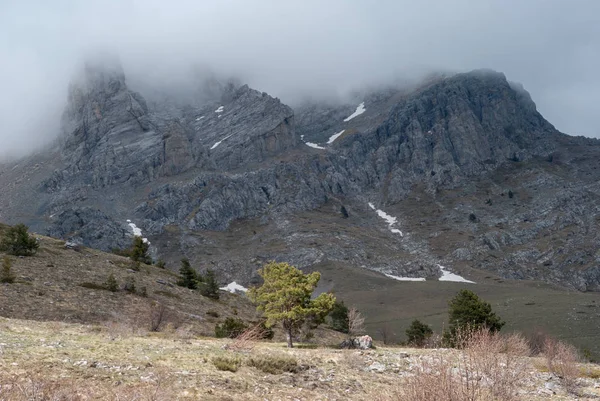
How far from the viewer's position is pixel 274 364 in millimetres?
15898

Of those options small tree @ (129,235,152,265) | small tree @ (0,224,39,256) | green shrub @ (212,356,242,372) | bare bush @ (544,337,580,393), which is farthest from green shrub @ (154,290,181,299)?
bare bush @ (544,337,580,393)

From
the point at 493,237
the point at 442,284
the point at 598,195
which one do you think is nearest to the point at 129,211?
the point at 442,284

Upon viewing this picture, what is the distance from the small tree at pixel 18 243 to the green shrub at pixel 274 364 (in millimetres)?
42312

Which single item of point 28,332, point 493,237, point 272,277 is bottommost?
point 28,332

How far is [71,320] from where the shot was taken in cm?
3111

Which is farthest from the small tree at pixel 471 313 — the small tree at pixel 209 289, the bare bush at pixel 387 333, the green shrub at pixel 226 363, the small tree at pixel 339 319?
the green shrub at pixel 226 363

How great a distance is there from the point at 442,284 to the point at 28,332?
411 feet

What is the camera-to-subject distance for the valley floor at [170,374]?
10.5 m

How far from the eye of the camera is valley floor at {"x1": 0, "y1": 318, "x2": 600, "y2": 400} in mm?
10462

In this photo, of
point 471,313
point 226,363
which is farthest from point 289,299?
point 471,313

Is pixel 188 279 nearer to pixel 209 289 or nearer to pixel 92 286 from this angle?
pixel 209 289

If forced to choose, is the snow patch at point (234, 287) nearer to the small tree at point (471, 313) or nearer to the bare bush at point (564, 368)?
the small tree at point (471, 313)

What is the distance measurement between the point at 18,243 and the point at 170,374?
43.7 metres

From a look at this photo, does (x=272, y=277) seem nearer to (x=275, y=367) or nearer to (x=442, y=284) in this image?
(x=275, y=367)
